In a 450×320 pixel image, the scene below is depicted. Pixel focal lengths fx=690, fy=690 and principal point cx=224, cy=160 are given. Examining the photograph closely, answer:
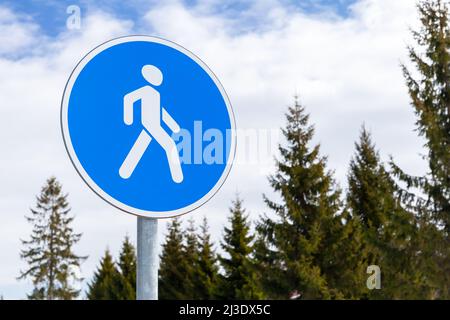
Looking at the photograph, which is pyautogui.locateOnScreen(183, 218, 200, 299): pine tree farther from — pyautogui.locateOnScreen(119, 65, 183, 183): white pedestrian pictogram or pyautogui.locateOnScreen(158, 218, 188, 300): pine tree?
pyautogui.locateOnScreen(119, 65, 183, 183): white pedestrian pictogram

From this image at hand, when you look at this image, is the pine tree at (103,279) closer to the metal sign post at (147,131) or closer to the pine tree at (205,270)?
the pine tree at (205,270)

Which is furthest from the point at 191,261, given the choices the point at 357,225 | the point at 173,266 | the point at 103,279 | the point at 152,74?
the point at 152,74

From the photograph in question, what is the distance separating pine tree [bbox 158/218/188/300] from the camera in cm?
5206

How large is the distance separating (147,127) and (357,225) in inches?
1197

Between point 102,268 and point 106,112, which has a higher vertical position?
point 102,268

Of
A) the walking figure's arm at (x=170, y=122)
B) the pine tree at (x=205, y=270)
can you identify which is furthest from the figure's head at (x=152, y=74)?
the pine tree at (x=205, y=270)

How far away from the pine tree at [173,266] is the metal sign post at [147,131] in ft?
161

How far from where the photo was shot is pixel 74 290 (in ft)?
194

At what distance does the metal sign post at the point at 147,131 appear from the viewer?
8.75 ft

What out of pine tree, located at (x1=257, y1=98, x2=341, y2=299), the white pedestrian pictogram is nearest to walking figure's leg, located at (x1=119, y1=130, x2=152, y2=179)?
the white pedestrian pictogram

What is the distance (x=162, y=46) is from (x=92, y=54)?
0.31m

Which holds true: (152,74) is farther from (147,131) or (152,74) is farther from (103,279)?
(103,279)
